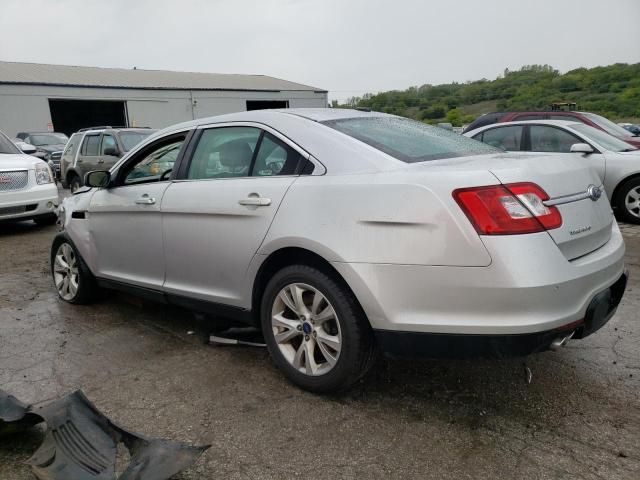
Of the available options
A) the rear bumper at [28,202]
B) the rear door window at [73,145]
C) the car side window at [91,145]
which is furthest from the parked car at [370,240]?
the rear door window at [73,145]

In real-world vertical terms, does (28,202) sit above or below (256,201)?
below

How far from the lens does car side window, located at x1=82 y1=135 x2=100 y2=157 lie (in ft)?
36.9

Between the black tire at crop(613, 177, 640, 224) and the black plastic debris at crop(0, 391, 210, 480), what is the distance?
7138 mm

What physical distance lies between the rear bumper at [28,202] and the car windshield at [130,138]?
2084 millimetres

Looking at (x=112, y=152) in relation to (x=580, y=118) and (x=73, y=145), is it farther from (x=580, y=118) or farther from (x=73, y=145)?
(x=580, y=118)

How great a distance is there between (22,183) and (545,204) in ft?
26.3

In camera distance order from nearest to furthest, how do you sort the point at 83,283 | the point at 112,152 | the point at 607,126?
the point at 83,283, the point at 607,126, the point at 112,152

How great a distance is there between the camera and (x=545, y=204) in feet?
8.00

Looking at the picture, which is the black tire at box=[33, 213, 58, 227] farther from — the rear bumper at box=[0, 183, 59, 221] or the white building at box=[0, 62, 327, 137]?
the white building at box=[0, 62, 327, 137]

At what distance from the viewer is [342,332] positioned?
269 centimetres

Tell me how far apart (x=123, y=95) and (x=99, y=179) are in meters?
30.0

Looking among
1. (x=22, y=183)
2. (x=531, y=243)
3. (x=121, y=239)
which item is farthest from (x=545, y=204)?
(x=22, y=183)

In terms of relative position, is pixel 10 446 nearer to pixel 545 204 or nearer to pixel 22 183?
pixel 545 204

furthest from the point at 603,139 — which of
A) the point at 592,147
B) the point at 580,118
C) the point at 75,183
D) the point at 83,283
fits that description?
the point at 75,183
